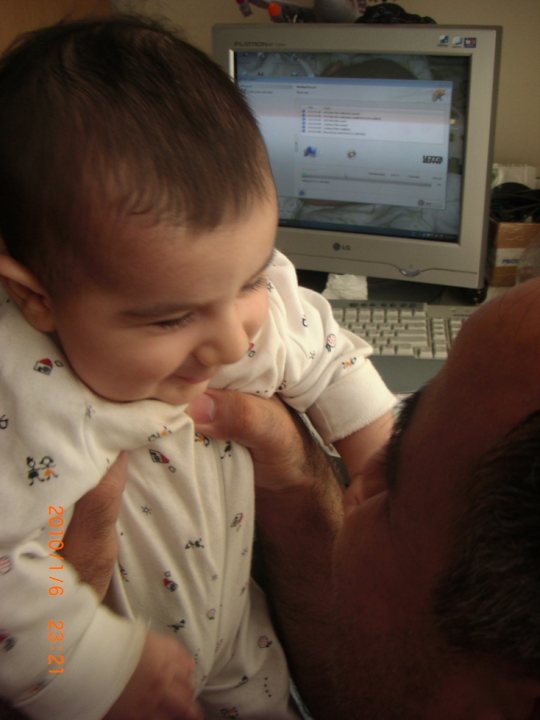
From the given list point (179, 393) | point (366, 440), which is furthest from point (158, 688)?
point (366, 440)

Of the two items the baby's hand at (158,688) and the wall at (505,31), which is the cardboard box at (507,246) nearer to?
the wall at (505,31)

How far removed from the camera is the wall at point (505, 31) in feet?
5.29

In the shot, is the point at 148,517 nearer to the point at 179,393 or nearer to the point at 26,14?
the point at 179,393

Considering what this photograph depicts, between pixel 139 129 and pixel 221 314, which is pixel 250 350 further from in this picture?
pixel 139 129

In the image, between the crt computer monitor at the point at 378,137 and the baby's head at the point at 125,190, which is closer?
the baby's head at the point at 125,190

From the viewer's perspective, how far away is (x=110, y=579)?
681 mm

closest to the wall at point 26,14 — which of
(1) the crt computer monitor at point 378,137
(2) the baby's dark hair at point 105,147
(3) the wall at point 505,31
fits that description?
(3) the wall at point 505,31

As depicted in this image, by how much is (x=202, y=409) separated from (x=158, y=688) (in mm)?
258

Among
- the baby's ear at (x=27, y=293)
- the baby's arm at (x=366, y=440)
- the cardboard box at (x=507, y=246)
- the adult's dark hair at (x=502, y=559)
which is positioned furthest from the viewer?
the cardboard box at (x=507, y=246)

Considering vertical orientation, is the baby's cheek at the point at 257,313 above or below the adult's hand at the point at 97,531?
above

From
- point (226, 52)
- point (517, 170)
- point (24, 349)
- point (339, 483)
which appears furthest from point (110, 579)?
point (517, 170)

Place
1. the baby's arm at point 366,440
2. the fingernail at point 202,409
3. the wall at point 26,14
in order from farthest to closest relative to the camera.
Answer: the wall at point 26,14, the baby's arm at point 366,440, the fingernail at point 202,409

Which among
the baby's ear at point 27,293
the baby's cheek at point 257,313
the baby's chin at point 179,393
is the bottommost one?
the baby's chin at point 179,393

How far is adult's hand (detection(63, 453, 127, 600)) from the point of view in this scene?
24.7 inches
